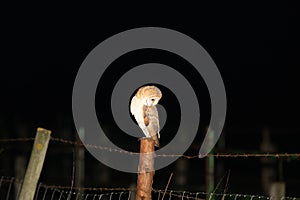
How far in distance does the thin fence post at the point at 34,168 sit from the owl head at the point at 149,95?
1570mm

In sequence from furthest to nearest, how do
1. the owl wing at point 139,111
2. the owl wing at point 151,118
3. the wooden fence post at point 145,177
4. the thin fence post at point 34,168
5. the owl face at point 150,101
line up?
the owl wing at point 139,111 → the owl face at point 150,101 → the owl wing at point 151,118 → the wooden fence post at point 145,177 → the thin fence post at point 34,168

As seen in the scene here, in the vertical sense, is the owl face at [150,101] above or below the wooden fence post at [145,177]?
above

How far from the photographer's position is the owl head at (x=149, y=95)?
589 cm

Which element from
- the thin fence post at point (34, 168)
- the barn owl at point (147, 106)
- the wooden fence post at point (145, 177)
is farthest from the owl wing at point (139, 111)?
the thin fence post at point (34, 168)

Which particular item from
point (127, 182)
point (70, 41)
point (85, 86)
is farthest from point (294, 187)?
point (70, 41)

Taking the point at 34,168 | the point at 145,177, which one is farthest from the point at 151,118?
the point at 34,168

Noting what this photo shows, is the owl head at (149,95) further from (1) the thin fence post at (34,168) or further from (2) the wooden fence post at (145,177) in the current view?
(1) the thin fence post at (34,168)

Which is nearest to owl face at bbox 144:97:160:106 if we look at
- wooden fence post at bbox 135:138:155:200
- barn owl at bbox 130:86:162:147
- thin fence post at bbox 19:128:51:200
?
barn owl at bbox 130:86:162:147

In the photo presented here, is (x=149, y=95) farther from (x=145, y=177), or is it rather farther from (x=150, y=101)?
(x=145, y=177)

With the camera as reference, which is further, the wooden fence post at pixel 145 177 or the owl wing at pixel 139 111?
the owl wing at pixel 139 111

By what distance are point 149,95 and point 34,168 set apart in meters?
1.71

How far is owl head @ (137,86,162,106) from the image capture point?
5891 mm

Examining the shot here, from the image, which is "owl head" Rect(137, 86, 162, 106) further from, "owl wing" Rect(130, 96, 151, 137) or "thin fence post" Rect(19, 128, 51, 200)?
"thin fence post" Rect(19, 128, 51, 200)

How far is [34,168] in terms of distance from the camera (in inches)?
175
